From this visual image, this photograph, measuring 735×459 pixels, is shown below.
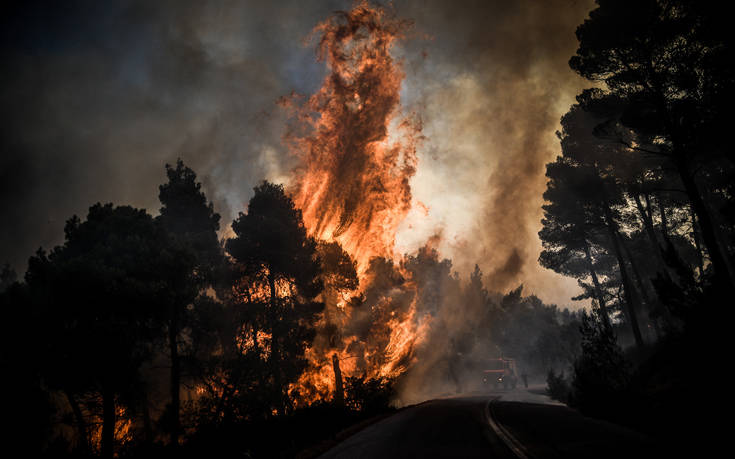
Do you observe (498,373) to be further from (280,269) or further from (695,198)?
(695,198)

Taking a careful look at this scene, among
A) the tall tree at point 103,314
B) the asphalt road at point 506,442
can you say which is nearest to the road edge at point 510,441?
the asphalt road at point 506,442

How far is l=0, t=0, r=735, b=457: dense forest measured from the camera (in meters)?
14.0

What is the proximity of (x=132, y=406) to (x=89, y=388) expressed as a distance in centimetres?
254

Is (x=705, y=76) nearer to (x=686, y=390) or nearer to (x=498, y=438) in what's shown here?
(x=686, y=390)

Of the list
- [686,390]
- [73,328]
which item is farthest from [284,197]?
[686,390]

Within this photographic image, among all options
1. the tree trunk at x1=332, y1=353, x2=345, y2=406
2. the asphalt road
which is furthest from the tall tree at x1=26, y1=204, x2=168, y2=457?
the asphalt road

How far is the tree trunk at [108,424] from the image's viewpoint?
56.1ft

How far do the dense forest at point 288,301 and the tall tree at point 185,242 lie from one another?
0.12 meters

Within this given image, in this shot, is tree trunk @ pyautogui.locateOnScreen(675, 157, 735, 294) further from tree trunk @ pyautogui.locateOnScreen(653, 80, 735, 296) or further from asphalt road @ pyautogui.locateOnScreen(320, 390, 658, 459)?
asphalt road @ pyautogui.locateOnScreen(320, 390, 658, 459)

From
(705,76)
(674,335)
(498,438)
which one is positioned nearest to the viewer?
(498,438)

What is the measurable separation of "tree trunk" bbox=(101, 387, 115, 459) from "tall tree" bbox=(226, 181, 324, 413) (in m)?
8.08

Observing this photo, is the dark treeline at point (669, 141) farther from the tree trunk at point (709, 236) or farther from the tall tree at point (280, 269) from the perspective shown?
the tall tree at point (280, 269)

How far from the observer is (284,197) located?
26969 mm

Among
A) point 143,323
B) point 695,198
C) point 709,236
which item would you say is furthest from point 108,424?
point 695,198
